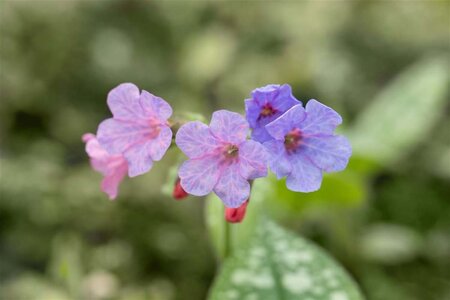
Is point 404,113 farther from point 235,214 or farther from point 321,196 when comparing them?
point 235,214

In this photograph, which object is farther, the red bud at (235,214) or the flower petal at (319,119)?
the red bud at (235,214)

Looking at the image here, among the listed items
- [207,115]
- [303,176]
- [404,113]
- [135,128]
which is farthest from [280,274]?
[207,115]

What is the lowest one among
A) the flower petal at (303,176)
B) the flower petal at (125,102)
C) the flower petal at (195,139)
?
the flower petal at (303,176)

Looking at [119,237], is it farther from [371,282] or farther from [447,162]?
[447,162]

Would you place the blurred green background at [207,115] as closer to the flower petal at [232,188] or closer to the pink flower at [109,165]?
the pink flower at [109,165]

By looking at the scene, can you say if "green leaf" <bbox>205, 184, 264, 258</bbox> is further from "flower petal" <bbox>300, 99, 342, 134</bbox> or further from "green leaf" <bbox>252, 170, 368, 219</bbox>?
"flower petal" <bbox>300, 99, 342, 134</bbox>

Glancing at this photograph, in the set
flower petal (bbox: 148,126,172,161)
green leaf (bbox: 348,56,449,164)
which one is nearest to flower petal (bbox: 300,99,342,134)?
flower petal (bbox: 148,126,172,161)

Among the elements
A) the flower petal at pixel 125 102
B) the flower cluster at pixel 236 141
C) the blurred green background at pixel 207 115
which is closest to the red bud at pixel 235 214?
the flower cluster at pixel 236 141
